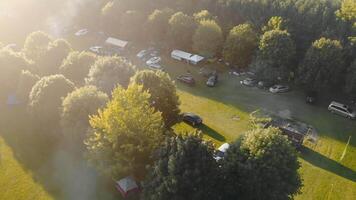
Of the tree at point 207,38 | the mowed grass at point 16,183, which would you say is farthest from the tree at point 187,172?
the tree at point 207,38

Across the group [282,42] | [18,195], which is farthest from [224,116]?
[18,195]

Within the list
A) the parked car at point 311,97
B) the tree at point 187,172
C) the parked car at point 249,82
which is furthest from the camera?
the parked car at point 249,82

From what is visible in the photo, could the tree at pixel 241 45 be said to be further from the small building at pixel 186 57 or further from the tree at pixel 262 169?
the tree at pixel 262 169

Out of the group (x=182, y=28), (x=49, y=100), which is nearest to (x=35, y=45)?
(x=49, y=100)

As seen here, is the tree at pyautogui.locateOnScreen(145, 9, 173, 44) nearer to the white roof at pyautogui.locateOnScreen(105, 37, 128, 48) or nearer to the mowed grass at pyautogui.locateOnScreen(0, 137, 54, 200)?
the white roof at pyautogui.locateOnScreen(105, 37, 128, 48)

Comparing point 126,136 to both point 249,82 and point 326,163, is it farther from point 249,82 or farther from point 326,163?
point 249,82

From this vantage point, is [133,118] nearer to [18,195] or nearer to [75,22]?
[18,195]
